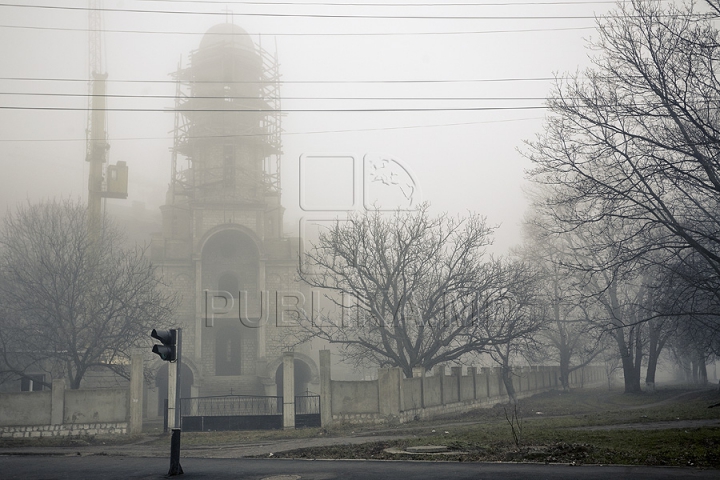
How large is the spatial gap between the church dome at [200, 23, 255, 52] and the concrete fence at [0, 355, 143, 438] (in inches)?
1343

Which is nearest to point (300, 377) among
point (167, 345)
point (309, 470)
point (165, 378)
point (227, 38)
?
point (165, 378)

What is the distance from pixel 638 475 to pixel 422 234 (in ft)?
58.7

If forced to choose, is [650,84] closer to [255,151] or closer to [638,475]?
[638,475]

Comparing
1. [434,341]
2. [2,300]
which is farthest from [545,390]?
[2,300]

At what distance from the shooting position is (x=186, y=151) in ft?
161

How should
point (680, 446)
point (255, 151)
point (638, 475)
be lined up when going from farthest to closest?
point (255, 151)
point (680, 446)
point (638, 475)

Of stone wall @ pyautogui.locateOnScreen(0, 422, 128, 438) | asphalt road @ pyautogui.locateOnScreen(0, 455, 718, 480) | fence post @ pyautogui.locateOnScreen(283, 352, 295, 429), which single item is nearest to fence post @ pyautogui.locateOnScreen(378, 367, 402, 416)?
fence post @ pyautogui.locateOnScreen(283, 352, 295, 429)

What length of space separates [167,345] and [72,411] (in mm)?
13709

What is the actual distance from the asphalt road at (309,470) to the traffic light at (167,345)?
201cm

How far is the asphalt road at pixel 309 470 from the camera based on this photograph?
362 inches

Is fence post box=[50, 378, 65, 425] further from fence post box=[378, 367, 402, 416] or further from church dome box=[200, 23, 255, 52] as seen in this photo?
church dome box=[200, 23, 255, 52]

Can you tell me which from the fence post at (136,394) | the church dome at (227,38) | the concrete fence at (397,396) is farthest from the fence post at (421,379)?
the church dome at (227,38)

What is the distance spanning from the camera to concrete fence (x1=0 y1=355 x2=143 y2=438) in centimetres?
2102

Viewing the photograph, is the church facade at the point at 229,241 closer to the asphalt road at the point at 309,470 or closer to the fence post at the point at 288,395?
the fence post at the point at 288,395
